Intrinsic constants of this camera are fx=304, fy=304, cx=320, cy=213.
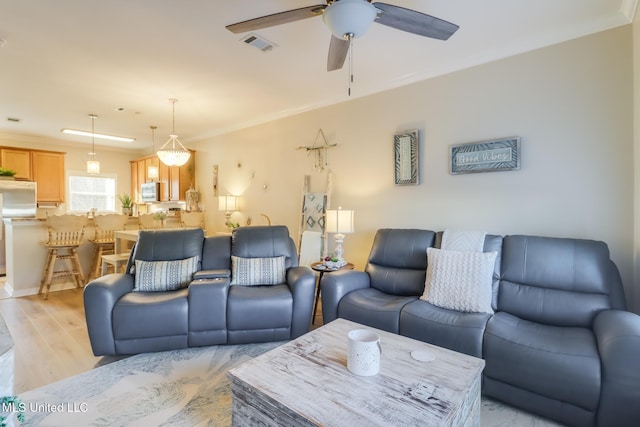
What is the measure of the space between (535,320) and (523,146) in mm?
1452

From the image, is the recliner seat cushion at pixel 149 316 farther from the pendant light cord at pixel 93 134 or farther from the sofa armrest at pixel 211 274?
the pendant light cord at pixel 93 134

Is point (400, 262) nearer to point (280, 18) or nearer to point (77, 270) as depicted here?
point (280, 18)

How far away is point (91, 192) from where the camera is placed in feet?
23.0

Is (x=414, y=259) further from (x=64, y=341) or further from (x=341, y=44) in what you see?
(x=64, y=341)

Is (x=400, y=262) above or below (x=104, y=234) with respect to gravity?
below

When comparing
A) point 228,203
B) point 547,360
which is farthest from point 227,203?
point 547,360

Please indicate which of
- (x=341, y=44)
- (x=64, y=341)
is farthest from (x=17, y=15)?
(x=64, y=341)

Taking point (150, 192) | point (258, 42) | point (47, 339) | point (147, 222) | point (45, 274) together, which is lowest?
point (47, 339)

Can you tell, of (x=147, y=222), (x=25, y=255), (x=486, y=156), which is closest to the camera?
(x=486, y=156)

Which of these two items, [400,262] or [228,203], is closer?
[400,262]

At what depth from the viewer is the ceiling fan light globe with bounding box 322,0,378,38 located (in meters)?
1.49

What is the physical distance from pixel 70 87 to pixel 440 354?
4.66 meters

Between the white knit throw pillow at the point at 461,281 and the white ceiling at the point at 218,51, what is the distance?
182 cm

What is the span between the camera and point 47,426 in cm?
169
